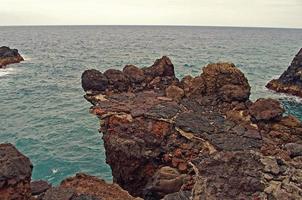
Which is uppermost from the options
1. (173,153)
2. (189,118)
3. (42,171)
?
(189,118)

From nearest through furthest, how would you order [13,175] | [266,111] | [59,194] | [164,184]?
[13,175] < [59,194] < [164,184] < [266,111]

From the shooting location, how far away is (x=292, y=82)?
194 ft

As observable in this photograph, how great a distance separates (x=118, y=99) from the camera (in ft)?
91.1

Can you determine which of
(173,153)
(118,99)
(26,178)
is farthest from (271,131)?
(26,178)

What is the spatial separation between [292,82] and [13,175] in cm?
5426

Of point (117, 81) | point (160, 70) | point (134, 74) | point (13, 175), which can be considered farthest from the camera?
point (160, 70)

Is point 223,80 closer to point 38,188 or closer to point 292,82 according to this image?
point 38,188

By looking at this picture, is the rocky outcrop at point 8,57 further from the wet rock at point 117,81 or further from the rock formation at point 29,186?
the rock formation at point 29,186

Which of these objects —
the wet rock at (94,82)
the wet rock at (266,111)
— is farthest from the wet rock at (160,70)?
the wet rock at (266,111)

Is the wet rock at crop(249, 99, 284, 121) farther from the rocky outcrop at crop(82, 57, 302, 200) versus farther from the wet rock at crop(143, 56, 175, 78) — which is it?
the wet rock at crop(143, 56, 175, 78)

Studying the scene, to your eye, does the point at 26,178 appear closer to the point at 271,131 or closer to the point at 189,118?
the point at 189,118

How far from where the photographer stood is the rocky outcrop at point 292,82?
5722 centimetres

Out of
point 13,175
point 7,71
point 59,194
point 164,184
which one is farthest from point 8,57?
point 13,175

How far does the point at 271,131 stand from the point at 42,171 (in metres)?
18.1
